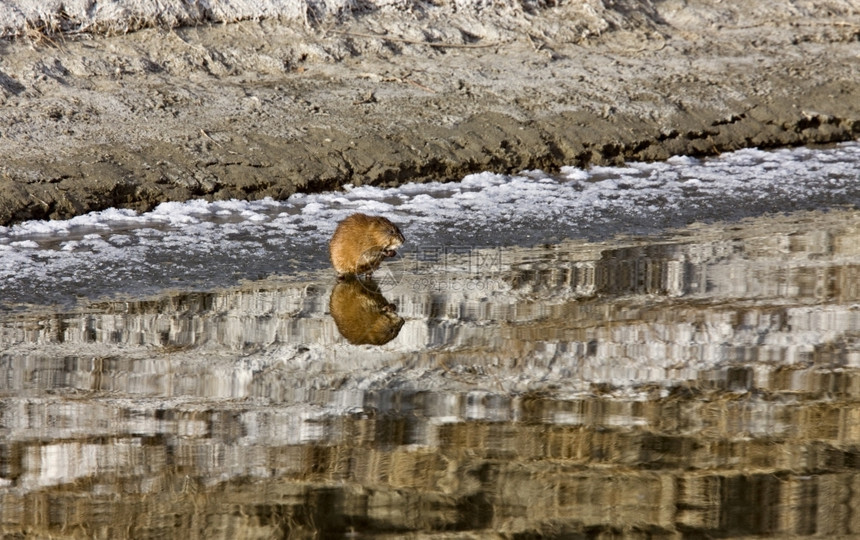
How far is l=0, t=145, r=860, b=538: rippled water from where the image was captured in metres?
3.77

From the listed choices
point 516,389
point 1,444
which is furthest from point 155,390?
point 516,389

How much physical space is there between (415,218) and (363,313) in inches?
79.1

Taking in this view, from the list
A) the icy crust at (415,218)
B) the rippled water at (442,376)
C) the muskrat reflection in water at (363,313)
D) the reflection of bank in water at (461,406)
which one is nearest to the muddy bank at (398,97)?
the icy crust at (415,218)

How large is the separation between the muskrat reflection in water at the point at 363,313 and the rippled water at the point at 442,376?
0.07 feet

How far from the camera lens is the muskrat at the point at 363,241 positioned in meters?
6.28

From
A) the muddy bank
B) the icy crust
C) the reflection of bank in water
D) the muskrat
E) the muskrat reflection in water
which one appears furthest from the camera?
the muddy bank

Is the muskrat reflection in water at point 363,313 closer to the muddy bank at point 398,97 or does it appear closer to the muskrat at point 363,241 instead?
the muskrat at point 363,241

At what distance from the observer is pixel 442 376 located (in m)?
4.96

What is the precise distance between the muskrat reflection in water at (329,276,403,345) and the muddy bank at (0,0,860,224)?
6.99 feet

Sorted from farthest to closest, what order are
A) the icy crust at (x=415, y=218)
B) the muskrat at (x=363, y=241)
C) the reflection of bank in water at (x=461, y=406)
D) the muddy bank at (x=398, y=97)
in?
the muddy bank at (x=398, y=97) < the icy crust at (x=415, y=218) < the muskrat at (x=363, y=241) < the reflection of bank in water at (x=461, y=406)

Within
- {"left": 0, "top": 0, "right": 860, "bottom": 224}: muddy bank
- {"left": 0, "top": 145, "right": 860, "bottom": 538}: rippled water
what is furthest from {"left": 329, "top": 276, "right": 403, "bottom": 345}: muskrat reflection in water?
{"left": 0, "top": 0, "right": 860, "bottom": 224}: muddy bank

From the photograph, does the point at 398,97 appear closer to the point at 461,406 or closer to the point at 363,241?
the point at 363,241

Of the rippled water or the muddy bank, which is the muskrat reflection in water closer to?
the rippled water

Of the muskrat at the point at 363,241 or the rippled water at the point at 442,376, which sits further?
the muskrat at the point at 363,241
